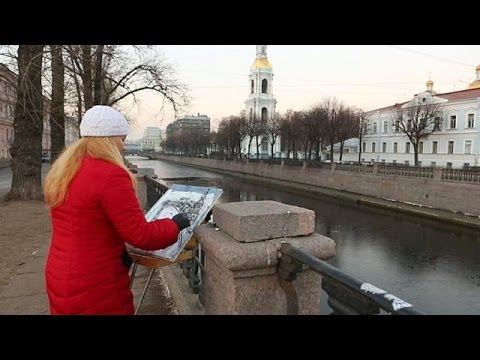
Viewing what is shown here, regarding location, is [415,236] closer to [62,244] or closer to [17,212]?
[17,212]

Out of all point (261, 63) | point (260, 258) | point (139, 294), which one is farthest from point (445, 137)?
point (261, 63)

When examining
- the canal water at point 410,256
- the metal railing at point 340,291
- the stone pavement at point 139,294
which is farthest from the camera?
the canal water at point 410,256

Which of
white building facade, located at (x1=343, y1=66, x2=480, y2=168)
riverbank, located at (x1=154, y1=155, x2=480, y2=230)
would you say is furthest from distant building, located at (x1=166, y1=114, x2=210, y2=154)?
white building facade, located at (x1=343, y1=66, x2=480, y2=168)

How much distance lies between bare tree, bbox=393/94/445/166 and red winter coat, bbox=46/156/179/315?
4481 cm

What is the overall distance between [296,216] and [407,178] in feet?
92.1

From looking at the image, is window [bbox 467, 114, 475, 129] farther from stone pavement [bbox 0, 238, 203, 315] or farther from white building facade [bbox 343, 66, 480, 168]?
stone pavement [bbox 0, 238, 203, 315]

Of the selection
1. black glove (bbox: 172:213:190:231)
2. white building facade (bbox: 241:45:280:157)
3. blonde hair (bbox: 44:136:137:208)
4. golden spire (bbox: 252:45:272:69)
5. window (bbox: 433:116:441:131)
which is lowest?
black glove (bbox: 172:213:190:231)

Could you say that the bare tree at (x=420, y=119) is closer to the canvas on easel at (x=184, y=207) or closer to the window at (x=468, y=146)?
the window at (x=468, y=146)

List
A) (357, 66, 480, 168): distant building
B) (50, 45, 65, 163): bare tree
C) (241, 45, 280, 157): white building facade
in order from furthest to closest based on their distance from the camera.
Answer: (241, 45, 280, 157): white building facade < (357, 66, 480, 168): distant building < (50, 45, 65, 163): bare tree

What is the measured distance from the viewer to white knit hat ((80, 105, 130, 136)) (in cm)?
221

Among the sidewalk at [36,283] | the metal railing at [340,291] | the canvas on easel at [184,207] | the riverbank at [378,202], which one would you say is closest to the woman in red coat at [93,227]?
the canvas on easel at [184,207]

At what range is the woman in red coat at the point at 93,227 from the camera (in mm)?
2016

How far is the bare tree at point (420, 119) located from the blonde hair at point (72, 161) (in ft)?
147

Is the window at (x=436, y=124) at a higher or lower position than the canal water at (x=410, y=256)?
higher
